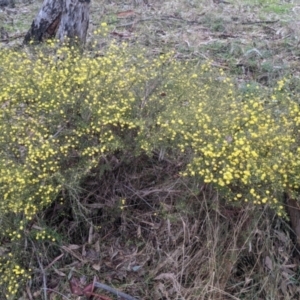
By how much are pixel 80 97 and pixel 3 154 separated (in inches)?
22.7

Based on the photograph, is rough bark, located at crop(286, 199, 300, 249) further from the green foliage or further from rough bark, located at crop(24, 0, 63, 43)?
rough bark, located at crop(24, 0, 63, 43)

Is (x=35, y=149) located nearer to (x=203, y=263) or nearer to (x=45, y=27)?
(x=203, y=263)

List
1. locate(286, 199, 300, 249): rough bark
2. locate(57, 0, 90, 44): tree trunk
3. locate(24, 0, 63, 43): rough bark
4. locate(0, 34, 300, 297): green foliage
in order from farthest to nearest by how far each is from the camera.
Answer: locate(24, 0, 63, 43): rough bark → locate(57, 0, 90, 44): tree trunk → locate(286, 199, 300, 249): rough bark → locate(0, 34, 300, 297): green foliage

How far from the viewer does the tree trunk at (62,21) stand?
4.71 meters

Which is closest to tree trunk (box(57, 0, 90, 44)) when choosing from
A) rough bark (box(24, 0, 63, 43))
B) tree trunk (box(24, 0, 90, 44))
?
tree trunk (box(24, 0, 90, 44))

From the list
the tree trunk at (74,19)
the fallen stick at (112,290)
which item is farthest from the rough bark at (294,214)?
the tree trunk at (74,19)

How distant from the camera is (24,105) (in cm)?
323

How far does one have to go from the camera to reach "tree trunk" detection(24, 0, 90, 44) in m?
4.71

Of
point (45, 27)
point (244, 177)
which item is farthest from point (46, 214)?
point (45, 27)

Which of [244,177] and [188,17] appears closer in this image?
[244,177]

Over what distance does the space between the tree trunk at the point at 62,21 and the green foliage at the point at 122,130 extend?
1.49 m

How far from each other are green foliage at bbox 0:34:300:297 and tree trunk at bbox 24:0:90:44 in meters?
1.49

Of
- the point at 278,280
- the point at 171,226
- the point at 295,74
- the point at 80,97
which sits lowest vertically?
the point at 278,280

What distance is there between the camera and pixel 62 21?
15.7 ft
